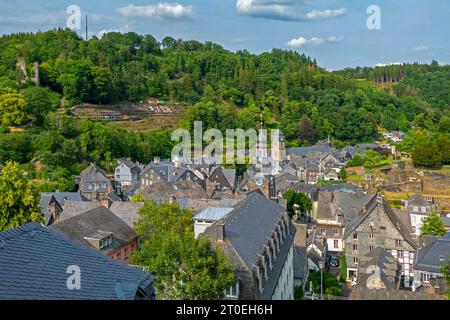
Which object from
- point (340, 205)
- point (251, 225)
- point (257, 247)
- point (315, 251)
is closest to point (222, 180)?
point (340, 205)

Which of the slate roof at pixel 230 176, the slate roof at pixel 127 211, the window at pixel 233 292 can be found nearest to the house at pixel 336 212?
the slate roof at pixel 230 176

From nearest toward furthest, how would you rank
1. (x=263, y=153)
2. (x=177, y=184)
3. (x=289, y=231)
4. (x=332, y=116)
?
(x=289, y=231) < (x=177, y=184) < (x=263, y=153) < (x=332, y=116)

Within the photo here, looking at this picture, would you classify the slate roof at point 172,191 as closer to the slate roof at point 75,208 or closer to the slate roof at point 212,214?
the slate roof at point 75,208

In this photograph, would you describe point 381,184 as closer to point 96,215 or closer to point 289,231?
point 289,231

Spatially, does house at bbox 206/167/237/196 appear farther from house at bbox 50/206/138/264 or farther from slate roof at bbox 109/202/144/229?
house at bbox 50/206/138/264
